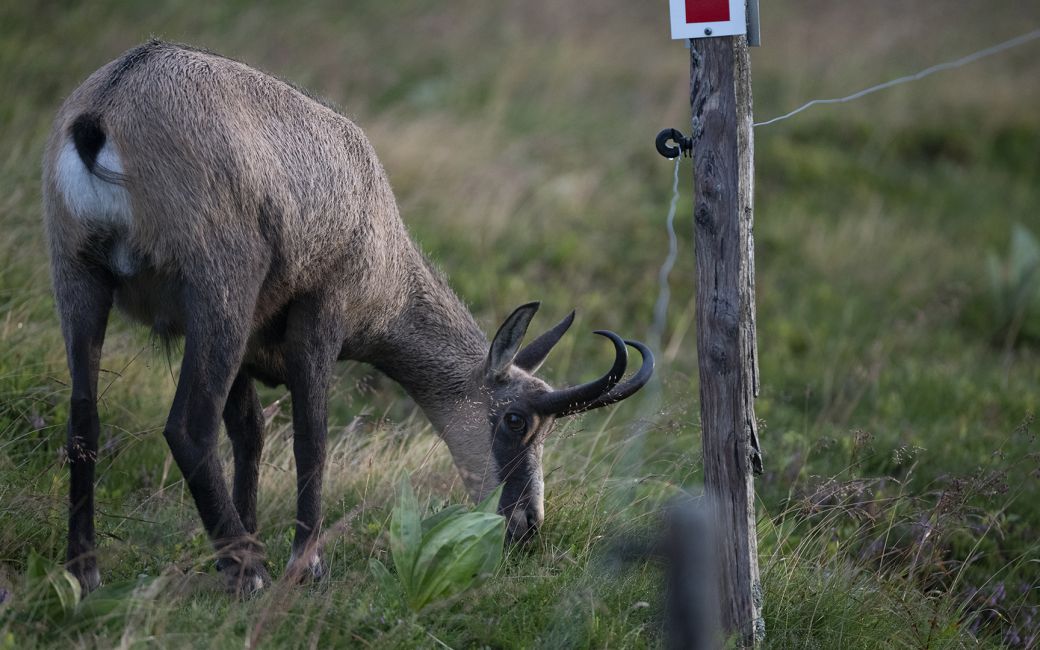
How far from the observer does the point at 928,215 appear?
41.6ft

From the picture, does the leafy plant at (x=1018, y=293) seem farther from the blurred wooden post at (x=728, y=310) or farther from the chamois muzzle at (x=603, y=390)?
the blurred wooden post at (x=728, y=310)

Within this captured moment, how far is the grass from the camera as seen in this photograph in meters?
4.58

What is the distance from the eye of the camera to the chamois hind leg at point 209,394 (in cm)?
432

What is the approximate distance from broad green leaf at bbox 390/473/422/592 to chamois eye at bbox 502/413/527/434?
1.25 meters

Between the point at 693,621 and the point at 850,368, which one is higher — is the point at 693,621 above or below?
above

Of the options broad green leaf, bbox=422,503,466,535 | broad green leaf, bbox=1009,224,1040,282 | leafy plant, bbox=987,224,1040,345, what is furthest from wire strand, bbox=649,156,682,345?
broad green leaf, bbox=1009,224,1040,282

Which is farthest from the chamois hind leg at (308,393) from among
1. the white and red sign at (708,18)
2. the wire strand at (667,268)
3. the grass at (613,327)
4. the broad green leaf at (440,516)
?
the white and red sign at (708,18)

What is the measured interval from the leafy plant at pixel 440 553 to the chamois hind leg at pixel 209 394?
0.55 meters

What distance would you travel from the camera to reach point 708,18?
162 inches

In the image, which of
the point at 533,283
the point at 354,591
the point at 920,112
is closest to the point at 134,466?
the point at 354,591

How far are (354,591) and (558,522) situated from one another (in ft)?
4.34

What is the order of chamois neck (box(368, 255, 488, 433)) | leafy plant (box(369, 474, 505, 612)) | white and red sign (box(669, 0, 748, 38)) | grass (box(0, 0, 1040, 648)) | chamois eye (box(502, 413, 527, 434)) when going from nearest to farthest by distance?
white and red sign (box(669, 0, 748, 38)) → leafy plant (box(369, 474, 505, 612)) → grass (box(0, 0, 1040, 648)) → chamois eye (box(502, 413, 527, 434)) → chamois neck (box(368, 255, 488, 433))

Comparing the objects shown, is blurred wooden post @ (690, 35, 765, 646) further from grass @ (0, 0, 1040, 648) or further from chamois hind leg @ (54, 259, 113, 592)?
chamois hind leg @ (54, 259, 113, 592)

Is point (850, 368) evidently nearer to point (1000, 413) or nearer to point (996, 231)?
point (1000, 413)
